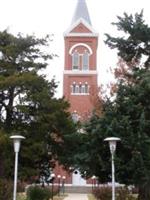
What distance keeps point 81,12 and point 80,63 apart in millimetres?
6098

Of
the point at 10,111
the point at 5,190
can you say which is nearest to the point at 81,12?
the point at 10,111

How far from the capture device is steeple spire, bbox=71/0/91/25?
5722cm

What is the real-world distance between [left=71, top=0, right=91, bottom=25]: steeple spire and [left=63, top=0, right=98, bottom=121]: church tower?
373 millimetres

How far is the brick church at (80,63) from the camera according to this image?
54719mm

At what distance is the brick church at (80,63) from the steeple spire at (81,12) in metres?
0.23

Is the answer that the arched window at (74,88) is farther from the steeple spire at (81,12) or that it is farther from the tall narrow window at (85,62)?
the steeple spire at (81,12)

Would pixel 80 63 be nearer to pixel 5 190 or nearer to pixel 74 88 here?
pixel 74 88

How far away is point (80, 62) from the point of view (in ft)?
183

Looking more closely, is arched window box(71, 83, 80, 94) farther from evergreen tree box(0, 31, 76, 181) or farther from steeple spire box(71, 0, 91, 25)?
evergreen tree box(0, 31, 76, 181)

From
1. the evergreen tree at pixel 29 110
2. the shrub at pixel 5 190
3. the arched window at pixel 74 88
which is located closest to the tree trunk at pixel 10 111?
the evergreen tree at pixel 29 110

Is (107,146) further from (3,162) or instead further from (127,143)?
(3,162)

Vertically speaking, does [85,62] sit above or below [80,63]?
above

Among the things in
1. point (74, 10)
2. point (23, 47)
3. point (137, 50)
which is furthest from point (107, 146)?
point (74, 10)

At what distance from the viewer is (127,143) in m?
19.3
